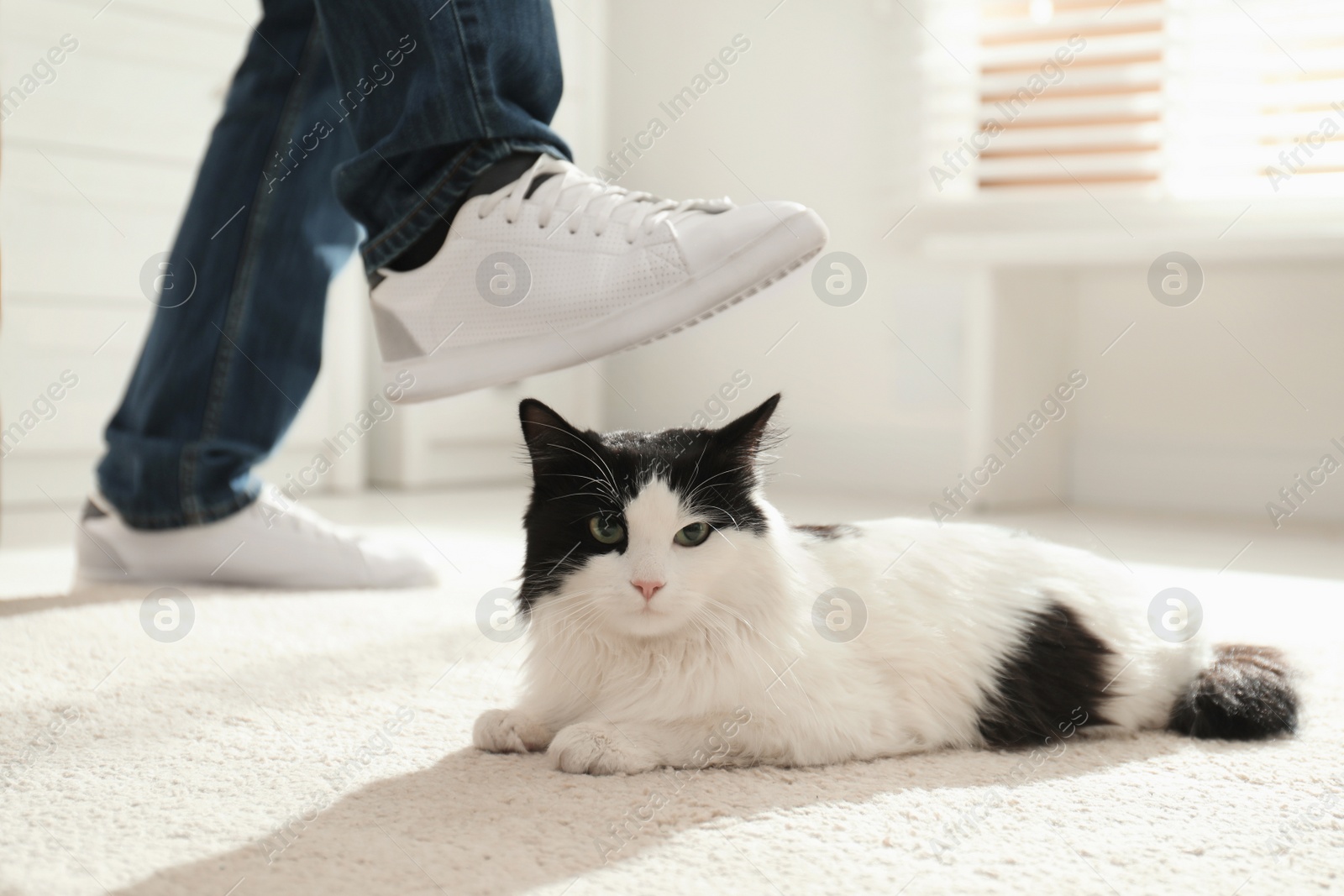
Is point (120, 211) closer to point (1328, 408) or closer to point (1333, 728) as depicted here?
point (1333, 728)

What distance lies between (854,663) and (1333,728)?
0.48 m

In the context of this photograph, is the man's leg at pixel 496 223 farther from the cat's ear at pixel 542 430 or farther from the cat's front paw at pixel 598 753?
the cat's front paw at pixel 598 753

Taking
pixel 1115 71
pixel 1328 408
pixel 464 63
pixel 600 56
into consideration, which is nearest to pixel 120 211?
pixel 600 56

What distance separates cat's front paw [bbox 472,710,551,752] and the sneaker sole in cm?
31

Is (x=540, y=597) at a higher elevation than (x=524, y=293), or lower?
lower

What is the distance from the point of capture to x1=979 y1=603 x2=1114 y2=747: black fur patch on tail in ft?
3.21

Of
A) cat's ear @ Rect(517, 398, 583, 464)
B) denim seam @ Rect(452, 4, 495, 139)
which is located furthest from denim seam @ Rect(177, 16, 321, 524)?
cat's ear @ Rect(517, 398, 583, 464)

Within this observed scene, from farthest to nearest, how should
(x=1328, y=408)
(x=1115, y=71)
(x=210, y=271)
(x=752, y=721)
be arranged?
(x=1115, y=71) < (x=1328, y=408) < (x=210, y=271) < (x=752, y=721)

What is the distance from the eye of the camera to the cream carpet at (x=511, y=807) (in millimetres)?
670

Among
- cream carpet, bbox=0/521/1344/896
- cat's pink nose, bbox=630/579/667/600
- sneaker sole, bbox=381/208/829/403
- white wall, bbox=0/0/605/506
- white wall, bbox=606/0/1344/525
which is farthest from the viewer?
white wall, bbox=606/0/1344/525

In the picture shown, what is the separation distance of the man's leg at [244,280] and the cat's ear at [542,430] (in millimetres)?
850

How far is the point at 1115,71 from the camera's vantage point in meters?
3.08

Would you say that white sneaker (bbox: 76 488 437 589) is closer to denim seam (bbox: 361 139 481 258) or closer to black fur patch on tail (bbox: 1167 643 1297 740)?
denim seam (bbox: 361 139 481 258)

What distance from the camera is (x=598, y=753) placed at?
865mm
